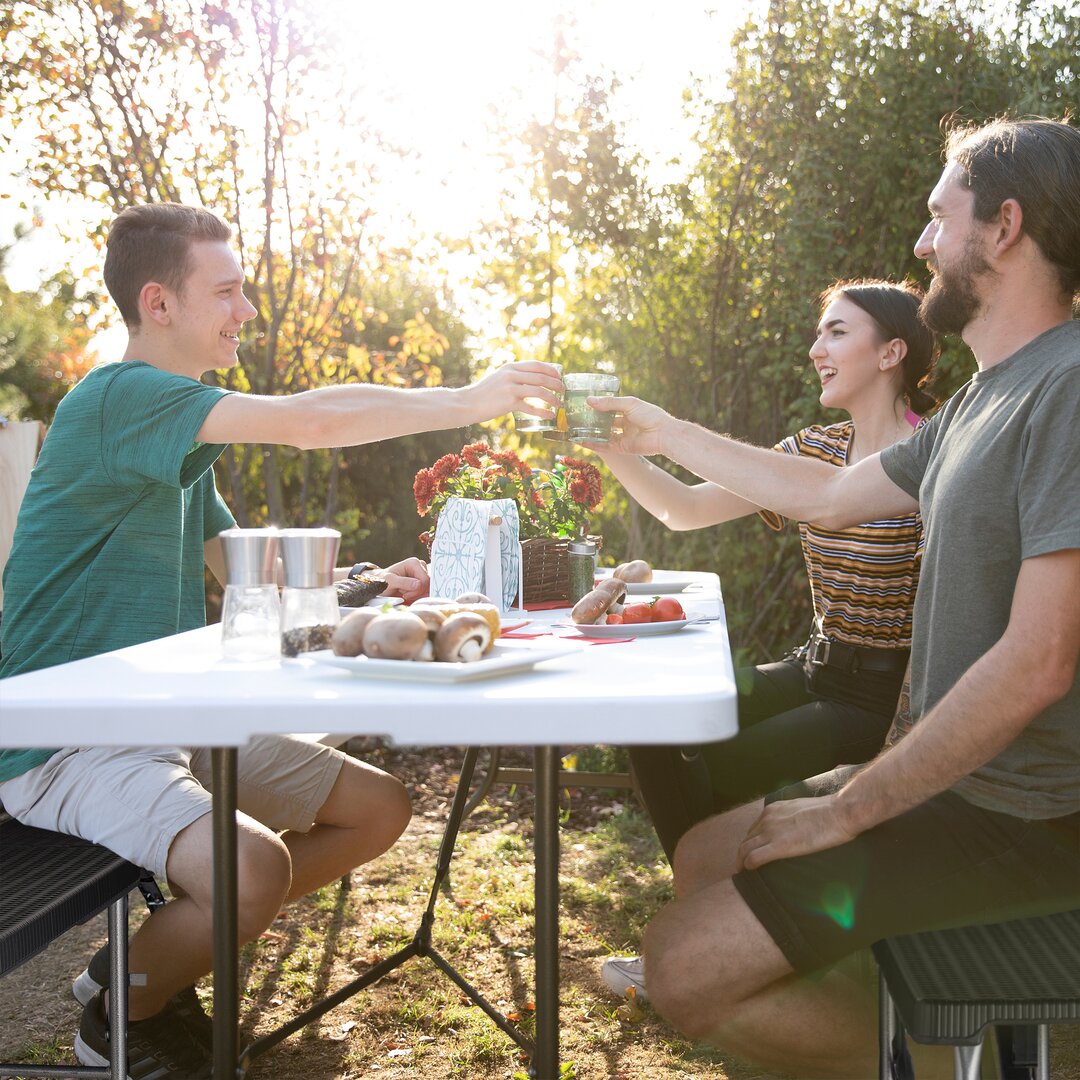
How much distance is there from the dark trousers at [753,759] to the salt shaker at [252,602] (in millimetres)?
1113

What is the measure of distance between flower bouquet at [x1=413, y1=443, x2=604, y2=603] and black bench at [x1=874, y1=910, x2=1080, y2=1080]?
1.24 metres

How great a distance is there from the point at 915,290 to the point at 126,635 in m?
2.47

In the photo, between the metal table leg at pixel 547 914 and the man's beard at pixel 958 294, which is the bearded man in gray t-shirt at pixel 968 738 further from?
the metal table leg at pixel 547 914

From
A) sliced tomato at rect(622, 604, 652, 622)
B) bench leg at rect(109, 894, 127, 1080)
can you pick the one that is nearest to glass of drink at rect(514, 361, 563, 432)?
sliced tomato at rect(622, 604, 652, 622)

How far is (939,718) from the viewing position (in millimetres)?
1585

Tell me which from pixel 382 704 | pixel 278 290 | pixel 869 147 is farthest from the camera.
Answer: pixel 278 290

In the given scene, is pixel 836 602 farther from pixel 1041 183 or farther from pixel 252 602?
pixel 252 602

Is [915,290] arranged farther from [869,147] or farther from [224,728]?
[224,728]

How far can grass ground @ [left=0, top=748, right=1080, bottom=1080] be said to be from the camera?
2.47 m

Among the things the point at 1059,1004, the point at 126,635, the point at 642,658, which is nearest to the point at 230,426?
the point at 126,635

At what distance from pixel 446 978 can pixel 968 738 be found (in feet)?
6.09

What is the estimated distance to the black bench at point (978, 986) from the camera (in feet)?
4.14

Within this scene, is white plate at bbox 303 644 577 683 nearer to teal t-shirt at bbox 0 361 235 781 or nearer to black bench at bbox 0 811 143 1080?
black bench at bbox 0 811 143 1080

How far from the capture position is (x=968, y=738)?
61.3 inches
